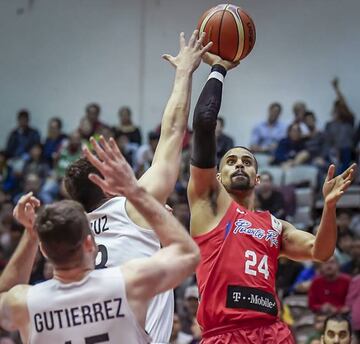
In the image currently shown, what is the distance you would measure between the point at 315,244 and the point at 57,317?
2.83m

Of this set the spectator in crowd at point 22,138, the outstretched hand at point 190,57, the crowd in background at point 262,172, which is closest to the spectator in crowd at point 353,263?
the crowd in background at point 262,172

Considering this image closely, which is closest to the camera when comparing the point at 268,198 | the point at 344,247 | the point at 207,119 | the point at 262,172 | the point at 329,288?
the point at 207,119

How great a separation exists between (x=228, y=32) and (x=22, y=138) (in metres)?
12.1

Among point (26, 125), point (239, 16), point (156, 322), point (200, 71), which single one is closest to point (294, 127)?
point (200, 71)

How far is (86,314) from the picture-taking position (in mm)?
3932

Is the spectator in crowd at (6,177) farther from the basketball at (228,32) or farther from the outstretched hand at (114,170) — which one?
the outstretched hand at (114,170)

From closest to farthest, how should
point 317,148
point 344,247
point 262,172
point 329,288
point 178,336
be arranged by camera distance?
point 178,336, point 329,288, point 344,247, point 262,172, point 317,148

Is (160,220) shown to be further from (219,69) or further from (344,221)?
(344,221)

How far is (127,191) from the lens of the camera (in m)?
3.81

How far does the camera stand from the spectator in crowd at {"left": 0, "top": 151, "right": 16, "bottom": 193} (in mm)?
16594

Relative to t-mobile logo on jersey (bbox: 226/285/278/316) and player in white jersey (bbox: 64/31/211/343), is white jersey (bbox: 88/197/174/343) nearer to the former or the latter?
player in white jersey (bbox: 64/31/211/343)

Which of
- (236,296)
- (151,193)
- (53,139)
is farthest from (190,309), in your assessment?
(53,139)

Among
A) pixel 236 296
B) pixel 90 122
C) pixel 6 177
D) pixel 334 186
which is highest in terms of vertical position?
pixel 334 186

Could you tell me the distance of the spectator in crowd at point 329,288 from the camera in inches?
438
